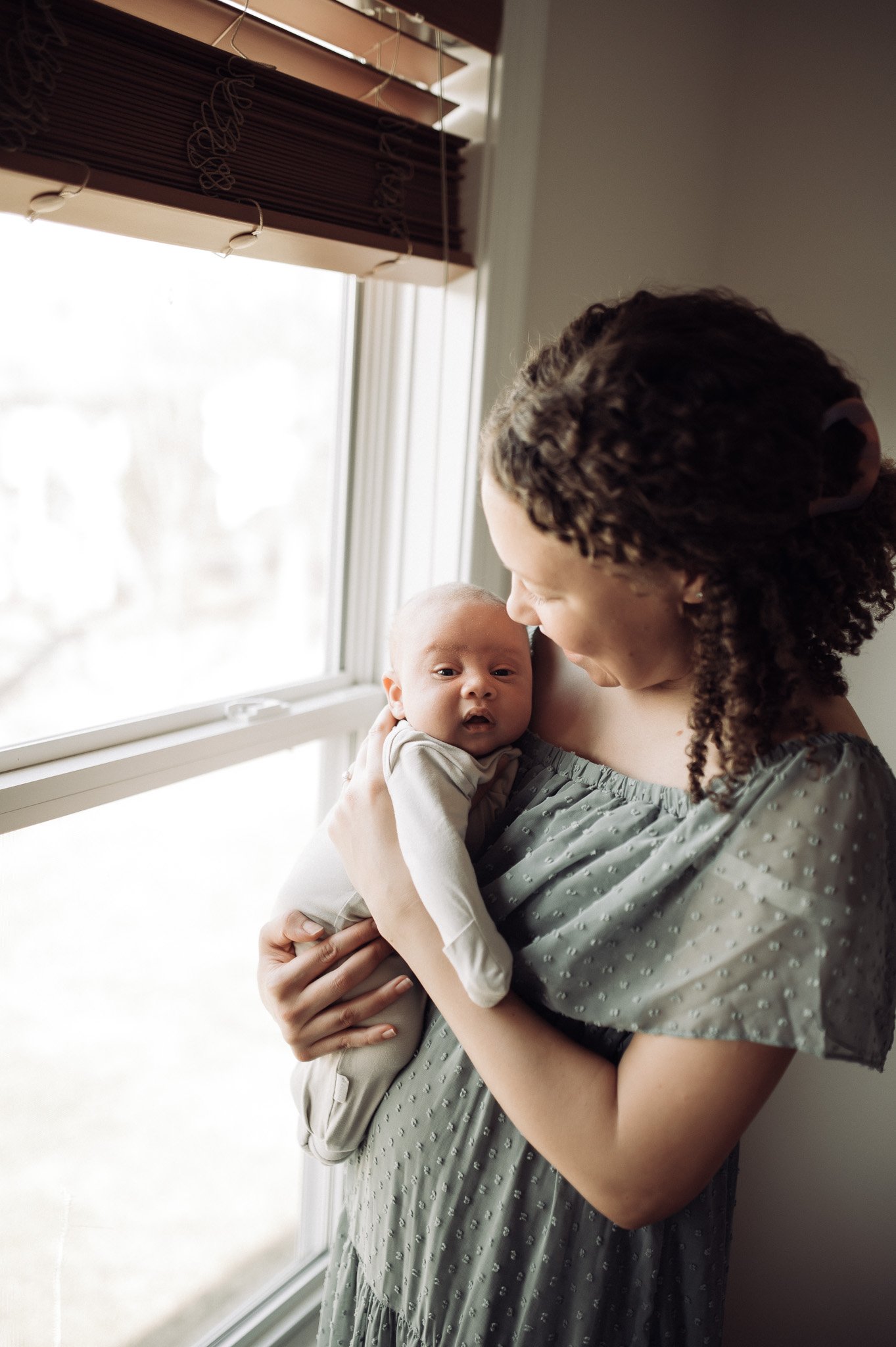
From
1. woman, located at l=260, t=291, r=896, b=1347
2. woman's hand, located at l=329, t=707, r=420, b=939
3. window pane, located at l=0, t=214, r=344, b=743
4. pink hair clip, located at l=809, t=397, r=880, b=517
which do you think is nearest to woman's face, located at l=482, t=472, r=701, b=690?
woman, located at l=260, t=291, r=896, b=1347

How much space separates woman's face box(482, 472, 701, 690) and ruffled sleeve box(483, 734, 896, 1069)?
0.15 metres

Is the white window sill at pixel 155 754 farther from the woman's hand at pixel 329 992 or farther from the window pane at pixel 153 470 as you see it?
the woman's hand at pixel 329 992

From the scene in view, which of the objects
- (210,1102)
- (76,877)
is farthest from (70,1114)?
(76,877)

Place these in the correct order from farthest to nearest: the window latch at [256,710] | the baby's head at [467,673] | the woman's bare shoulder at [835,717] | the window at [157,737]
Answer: the window latch at [256,710], the window at [157,737], the baby's head at [467,673], the woman's bare shoulder at [835,717]

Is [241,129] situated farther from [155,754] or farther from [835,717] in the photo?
[835,717]

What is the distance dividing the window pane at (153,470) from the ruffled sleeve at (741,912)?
726 millimetres

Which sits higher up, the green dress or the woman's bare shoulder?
the woman's bare shoulder

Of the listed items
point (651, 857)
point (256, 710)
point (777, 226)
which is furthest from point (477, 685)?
point (777, 226)

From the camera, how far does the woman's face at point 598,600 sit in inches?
33.8

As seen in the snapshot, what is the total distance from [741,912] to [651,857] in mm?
106

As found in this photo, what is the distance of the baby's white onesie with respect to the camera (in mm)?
946

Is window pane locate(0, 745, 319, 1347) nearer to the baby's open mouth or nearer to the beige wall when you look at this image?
the baby's open mouth

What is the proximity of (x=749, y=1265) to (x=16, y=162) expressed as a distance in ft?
7.70

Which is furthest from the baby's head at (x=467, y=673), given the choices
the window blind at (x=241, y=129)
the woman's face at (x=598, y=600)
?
the window blind at (x=241, y=129)
